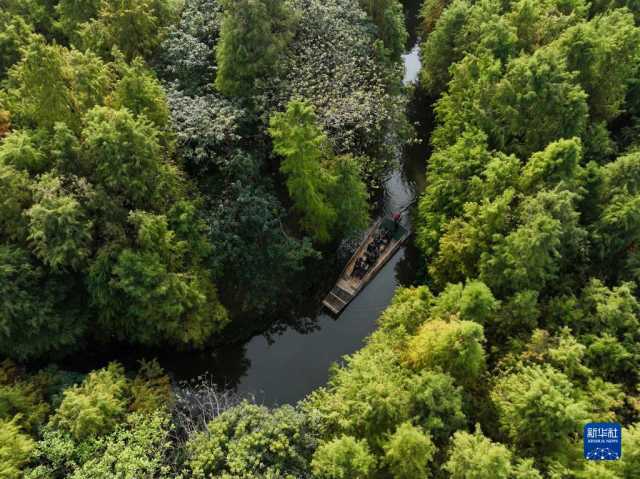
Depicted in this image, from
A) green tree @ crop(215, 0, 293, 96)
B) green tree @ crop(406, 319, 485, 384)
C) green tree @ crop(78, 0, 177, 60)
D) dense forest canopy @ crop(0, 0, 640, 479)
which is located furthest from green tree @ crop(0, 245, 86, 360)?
green tree @ crop(406, 319, 485, 384)

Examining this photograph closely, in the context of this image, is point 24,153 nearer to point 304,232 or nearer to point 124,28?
point 124,28

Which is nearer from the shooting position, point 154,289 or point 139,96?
point 154,289

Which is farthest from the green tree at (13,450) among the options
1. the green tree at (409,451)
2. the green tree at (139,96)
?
the green tree at (139,96)

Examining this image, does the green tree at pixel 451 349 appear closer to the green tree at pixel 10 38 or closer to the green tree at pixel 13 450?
the green tree at pixel 13 450

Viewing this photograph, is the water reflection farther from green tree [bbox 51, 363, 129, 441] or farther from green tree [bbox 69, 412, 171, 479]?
green tree [bbox 51, 363, 129, 441]

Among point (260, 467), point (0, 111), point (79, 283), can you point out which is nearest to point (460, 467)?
point (260, 467)

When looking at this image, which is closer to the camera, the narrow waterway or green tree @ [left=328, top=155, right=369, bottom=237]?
green tree @ [left=328, top=155, right=369, bottom=237]

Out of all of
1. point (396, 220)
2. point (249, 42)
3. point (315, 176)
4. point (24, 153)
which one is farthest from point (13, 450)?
point (396, 220)
